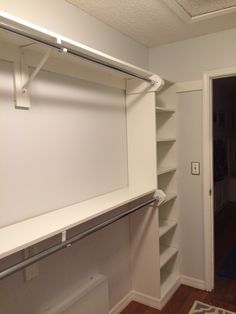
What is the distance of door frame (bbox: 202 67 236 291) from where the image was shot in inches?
104

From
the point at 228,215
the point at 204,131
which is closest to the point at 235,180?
the point at 228,215

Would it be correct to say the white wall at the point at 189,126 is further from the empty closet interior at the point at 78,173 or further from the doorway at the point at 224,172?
the doorway at the point at 224,172

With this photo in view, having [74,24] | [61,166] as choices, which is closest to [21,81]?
[61,166]

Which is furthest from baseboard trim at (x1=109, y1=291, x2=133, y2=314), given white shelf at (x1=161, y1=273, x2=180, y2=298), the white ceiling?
the white ceiling

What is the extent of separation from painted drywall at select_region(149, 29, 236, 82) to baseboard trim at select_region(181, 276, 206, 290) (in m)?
2.00

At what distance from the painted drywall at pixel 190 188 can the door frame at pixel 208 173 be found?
0.18 ft

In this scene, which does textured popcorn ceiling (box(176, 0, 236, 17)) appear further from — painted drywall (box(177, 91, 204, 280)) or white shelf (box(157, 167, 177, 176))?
white shelf (box(157, 167, 177, 176))

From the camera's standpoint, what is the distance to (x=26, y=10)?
1.62 meters

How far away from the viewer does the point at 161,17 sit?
2.18 meters

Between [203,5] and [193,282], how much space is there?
2.51 metres

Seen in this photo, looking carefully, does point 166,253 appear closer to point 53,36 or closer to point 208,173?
point 208,173

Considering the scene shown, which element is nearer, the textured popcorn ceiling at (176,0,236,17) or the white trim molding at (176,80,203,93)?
the textured popcorn ceiling at (176,0,236,17)

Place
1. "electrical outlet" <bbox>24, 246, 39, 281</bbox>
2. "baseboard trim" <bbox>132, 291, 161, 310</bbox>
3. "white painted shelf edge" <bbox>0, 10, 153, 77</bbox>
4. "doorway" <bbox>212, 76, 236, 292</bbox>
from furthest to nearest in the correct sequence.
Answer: "doorway" <bbox>212, 76, 236, 292</bbox> < "baseboard trim" <bbox>132, 291, 161, 310</bbox> < "electrical outlet" <bbox>24, 246, 39, 281</bbox> < "white painted shelf edge" <bbox>0, 10, 153, 77</bbox>

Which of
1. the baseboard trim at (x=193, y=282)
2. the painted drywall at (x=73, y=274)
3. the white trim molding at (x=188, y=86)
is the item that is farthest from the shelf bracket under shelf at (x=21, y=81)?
the baseboard trim at (x=193, y=282)
